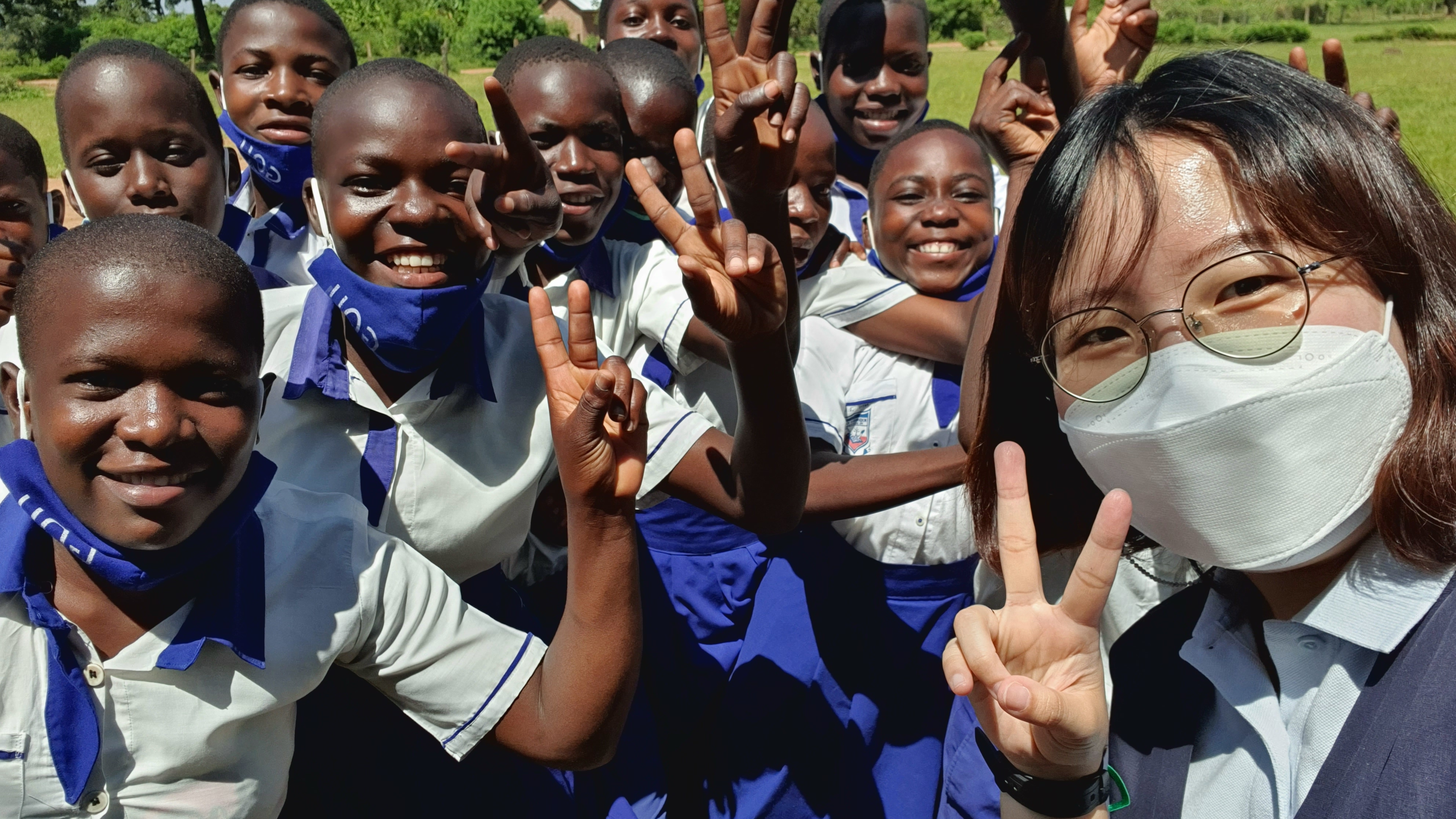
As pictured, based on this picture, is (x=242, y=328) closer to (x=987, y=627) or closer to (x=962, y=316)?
(x=987, y=627)

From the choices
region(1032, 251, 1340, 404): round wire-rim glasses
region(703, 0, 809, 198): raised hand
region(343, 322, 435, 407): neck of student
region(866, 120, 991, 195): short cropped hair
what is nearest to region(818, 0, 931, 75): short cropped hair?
region(866, 120, 991, 195): short cropped hair

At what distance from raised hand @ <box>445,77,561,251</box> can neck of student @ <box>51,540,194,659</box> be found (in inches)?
35.3

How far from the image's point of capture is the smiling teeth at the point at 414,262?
2191 mm

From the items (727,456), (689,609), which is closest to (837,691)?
(689,609)

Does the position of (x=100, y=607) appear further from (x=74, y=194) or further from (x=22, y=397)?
(x=74, y=194)

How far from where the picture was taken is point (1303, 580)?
1.48 m

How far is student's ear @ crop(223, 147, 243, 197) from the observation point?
3.15 meters

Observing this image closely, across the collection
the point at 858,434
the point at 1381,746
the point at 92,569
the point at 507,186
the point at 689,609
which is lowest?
the point at 689,609

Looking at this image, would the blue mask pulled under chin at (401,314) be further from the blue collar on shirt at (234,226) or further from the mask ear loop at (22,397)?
the blue collar on shirt at (234,226)

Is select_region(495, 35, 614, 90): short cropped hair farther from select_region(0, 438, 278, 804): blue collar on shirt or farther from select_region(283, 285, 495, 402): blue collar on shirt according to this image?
select_region(0, 438, 278, 804): blue collar on shirt

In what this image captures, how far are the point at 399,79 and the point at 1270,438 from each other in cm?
177

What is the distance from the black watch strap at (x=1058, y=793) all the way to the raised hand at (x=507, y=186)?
1.32m

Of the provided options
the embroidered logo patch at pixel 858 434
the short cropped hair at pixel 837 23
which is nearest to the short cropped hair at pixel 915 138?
the embroidered logo patch at pixel 858 434

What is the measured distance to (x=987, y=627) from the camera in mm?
1399
